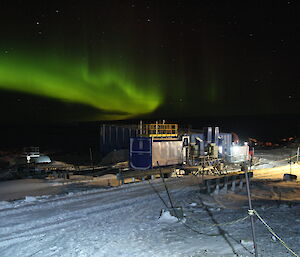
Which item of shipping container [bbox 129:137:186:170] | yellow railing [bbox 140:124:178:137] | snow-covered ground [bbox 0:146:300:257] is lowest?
snow-covered ground [bbox 0:146:300:257]

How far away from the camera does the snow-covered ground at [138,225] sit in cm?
890

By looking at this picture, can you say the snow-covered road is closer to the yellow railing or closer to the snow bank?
the snow bank

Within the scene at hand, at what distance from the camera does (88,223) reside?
11148 millimetres

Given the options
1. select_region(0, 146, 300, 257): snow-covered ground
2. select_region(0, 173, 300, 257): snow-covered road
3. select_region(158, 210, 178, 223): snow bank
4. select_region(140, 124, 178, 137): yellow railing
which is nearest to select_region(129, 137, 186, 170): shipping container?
select_region(140, 124, 178, 137): yellow railing

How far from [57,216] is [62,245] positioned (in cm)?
264

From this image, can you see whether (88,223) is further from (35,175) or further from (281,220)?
(35,175)

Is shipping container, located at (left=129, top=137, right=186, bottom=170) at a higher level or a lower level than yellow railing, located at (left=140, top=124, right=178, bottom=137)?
lower

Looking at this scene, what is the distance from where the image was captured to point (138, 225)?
11.2 metres

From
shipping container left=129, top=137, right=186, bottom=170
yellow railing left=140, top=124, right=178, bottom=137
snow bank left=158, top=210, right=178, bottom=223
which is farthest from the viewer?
yellow railing left=140, top=124, right=178, bottom=137

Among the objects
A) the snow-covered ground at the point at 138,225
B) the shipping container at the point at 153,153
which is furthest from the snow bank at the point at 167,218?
the shipping container at the point at 153,153

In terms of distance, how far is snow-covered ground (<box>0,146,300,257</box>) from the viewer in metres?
8.90

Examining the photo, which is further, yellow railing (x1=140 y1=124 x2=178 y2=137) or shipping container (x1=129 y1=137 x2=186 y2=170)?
yellow railing (x1=140 y1=124 x2=178 y2=137)

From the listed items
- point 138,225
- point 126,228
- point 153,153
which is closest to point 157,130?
point 153,153

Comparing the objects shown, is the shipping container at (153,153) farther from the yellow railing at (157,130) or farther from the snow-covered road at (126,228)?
the snow-covered road at (126,228)
